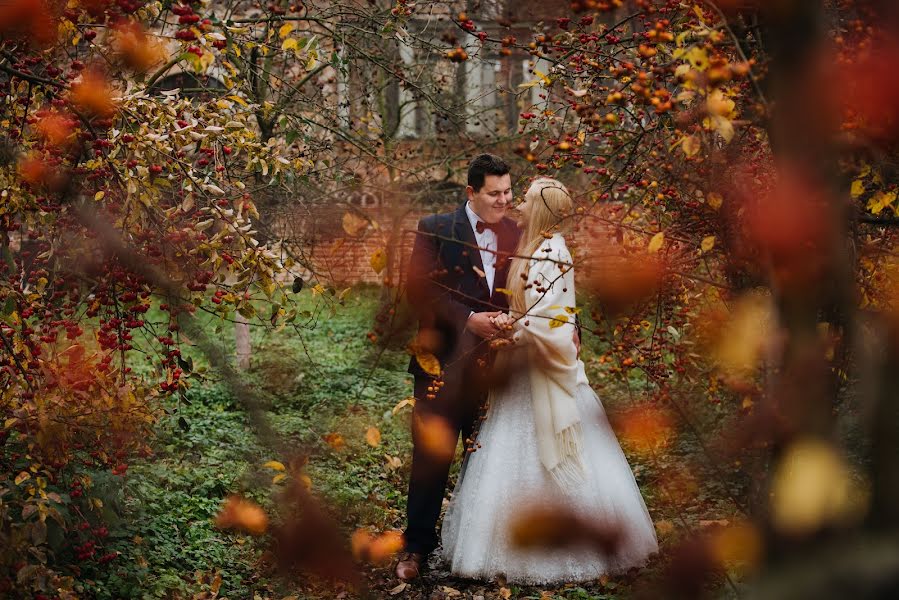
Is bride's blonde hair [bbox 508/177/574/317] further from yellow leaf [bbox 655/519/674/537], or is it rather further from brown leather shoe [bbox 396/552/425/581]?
yellow leaf [bbox 655/519/674/537]

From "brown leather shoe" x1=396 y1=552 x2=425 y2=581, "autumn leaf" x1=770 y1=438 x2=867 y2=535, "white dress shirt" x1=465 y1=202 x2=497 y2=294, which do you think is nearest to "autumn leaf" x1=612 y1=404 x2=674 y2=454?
"white dress shirt" x1=465 y1=202 x2=497 y2=294

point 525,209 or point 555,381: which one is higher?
point 525,209

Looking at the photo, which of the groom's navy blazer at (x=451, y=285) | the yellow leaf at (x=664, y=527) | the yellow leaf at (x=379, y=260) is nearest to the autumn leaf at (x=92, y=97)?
the yellow leaf at (x=379, y=260)

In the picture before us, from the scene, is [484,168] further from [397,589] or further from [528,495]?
[397,589]

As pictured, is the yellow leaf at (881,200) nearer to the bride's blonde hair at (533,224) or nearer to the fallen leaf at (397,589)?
the bride's blonde hair at (533,224)

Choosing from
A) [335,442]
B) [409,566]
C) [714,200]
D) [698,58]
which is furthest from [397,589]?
[698,58]

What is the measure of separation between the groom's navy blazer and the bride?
8.7 inches

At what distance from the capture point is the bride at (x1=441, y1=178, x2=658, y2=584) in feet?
14.6

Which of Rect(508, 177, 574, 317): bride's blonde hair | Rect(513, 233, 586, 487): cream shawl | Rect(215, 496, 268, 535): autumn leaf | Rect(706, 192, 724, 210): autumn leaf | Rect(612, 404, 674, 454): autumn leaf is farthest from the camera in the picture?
Rect(215, 496, 268, 535): autumn leaf

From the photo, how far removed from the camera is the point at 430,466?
187 inches

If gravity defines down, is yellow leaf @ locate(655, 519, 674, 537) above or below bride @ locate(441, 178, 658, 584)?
below

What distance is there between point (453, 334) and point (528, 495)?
0.89 m

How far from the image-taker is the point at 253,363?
9.86 m

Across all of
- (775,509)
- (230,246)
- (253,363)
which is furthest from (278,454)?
(253,363)
